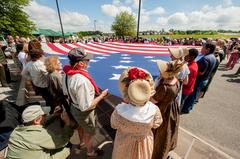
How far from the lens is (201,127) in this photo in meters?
3.35

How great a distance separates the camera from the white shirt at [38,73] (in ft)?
9.30

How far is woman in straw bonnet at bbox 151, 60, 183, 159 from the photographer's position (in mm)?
1758

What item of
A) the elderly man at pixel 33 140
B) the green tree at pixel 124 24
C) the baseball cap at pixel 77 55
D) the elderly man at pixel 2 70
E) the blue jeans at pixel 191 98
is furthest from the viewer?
A: the green tree at pixel 124 24

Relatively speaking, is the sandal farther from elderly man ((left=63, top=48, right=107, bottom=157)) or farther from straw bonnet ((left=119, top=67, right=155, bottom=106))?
straw bonnet ((left=119, top=67, right=155, bottom=106))

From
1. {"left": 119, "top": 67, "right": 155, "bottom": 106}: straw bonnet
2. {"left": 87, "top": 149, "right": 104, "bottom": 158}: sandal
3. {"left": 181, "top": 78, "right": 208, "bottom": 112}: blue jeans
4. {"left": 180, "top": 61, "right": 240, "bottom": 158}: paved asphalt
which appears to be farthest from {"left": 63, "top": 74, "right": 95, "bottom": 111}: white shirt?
{"left": 181, "top": 78, "right": 208, "bottom": 112}: blue jeans

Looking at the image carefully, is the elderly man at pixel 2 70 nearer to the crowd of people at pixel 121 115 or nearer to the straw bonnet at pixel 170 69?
the crowd of people at pixel 121 115

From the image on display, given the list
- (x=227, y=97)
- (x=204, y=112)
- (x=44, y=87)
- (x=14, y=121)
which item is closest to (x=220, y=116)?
(x=204, y=112)

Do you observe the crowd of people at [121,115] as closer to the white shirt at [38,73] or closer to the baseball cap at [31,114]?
the baseball cap at [31,114]

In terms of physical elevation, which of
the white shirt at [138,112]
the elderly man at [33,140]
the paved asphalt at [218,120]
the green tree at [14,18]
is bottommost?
the paved asphalt at [218,120]

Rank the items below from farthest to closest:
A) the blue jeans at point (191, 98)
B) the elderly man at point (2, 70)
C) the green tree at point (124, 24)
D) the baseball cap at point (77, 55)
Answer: the green tree at point (124, 24), the elderly man at point (2, 70), the blue jeans at point (191, 98), the baseball cap at point (77, 55)

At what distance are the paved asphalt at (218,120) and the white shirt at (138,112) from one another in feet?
6.90

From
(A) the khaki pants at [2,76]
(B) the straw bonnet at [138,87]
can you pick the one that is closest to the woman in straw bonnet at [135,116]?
(B) the straw bonnet at [138,87]

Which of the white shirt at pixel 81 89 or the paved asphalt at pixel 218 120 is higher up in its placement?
the white shirt at pixel 81 89

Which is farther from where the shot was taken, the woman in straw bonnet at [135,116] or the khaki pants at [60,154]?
the khaki pants at [60,154]
